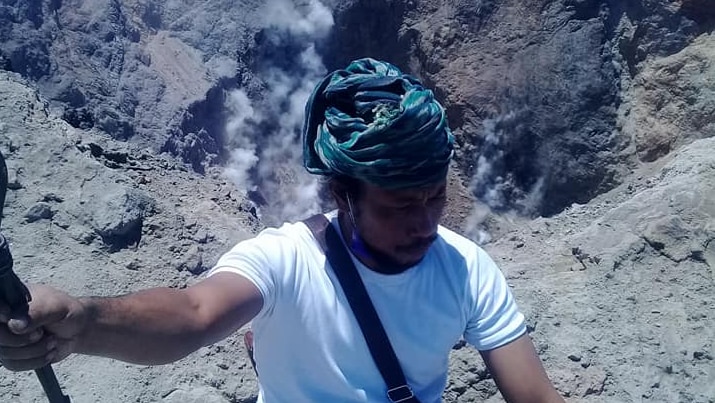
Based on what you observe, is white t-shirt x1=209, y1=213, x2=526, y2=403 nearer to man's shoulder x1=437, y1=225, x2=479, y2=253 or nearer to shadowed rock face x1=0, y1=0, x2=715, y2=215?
man's shoulder x1=437, y1=225, x2=479, y2=253

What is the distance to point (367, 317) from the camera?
1.86 metres

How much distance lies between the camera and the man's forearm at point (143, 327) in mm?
1517

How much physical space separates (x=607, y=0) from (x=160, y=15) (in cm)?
334

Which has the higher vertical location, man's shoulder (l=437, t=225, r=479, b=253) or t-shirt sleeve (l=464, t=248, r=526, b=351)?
man's shoulder (l=437, t=225, r=479, b=253)

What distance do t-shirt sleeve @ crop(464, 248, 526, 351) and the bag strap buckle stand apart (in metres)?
0.22

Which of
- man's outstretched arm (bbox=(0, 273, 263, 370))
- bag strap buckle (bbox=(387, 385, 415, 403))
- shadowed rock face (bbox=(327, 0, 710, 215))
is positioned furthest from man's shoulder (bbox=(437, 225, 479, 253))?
shadowed rock face (bbox=(327, 0, 710, 215))

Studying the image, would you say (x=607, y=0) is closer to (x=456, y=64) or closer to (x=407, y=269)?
(x=456, y=64)

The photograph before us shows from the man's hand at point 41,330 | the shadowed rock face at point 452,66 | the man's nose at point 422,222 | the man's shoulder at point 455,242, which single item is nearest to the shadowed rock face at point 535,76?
the shadowed rock face at point 452,66

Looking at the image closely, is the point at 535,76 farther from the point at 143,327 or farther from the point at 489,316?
the point at 143,327

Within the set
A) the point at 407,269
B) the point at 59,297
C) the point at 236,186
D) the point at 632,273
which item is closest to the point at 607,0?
the point at 632,273

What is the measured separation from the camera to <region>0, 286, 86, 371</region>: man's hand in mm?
1362

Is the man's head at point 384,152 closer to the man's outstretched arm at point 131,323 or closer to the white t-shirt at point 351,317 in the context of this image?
the white t-shirt at point 351,317

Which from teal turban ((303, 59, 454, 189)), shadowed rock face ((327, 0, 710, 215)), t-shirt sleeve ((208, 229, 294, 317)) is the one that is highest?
teal turban ((303, 59, 454, 189))

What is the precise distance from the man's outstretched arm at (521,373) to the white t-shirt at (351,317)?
0.03m
